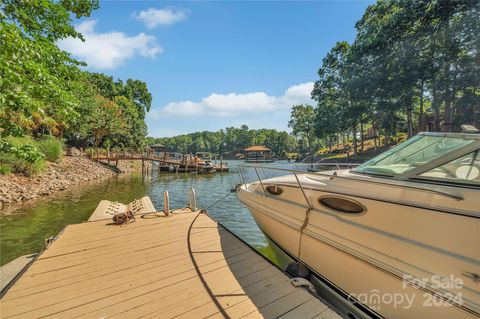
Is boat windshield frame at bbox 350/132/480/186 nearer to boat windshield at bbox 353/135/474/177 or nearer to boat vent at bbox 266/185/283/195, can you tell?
boat windshield at bbox 353/135/474/177

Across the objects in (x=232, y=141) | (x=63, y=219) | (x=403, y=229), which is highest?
(x=232, y=141)

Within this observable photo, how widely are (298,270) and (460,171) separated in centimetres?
227

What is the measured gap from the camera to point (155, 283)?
2844 mm

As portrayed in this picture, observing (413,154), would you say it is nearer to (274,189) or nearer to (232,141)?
(274,189)

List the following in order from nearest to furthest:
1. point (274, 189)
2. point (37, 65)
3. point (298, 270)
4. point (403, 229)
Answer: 1. point (403, 229)
2. point (298, 270)
3. point (37, 65)
4. point (274, 189)

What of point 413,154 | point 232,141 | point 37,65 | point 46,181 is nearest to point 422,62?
point 413,154

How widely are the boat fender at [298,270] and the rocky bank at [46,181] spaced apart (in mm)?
11921

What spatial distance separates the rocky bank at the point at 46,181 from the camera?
10.1 metres

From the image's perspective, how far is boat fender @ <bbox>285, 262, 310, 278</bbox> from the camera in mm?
3275

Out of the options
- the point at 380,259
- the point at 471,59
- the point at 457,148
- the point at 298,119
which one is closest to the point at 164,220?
the point at 380,259

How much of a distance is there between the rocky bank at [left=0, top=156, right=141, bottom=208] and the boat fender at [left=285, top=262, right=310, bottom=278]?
11.9 meters

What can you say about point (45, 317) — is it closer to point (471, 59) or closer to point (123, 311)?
point (123, 311)

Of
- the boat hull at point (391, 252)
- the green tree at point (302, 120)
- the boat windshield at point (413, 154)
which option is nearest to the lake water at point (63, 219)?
the boat hull at point (391, 252)

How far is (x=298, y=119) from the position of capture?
60875 millimetres
